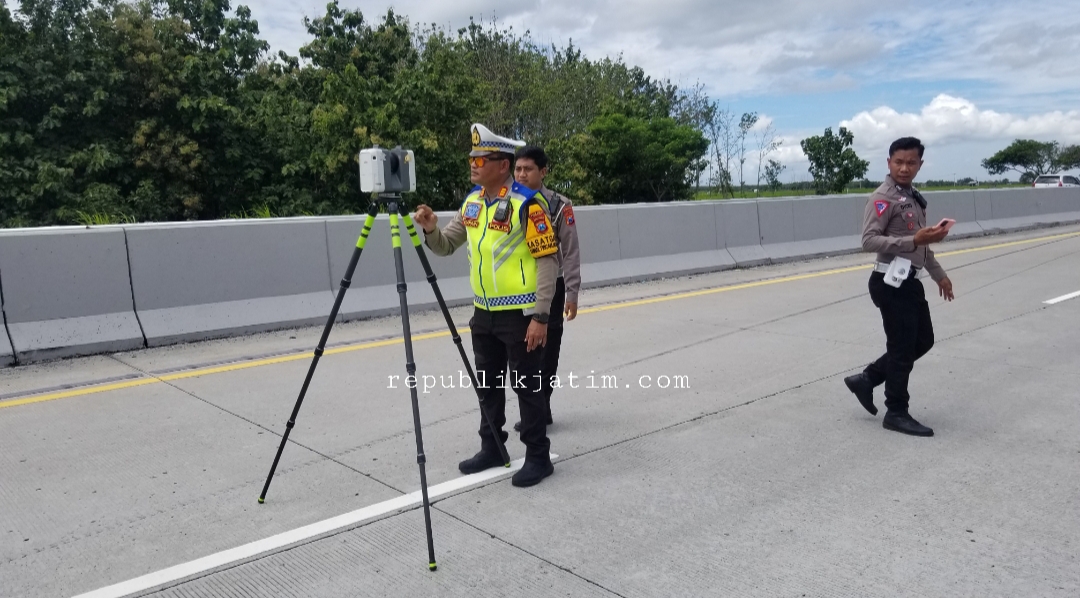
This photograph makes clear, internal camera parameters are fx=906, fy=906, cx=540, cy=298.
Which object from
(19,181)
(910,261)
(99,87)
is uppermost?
(99,87)

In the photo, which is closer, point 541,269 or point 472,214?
point 541,269

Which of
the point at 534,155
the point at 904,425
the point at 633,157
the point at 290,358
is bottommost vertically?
the point at 904,425

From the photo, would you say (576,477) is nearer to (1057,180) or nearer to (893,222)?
(893,222)

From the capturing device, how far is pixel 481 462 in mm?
5090

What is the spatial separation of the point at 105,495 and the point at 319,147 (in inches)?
773

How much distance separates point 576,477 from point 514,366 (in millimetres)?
725

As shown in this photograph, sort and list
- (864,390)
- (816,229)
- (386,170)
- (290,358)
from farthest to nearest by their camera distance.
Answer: (816,229)
(290,358)
(864,390)
(386,170)

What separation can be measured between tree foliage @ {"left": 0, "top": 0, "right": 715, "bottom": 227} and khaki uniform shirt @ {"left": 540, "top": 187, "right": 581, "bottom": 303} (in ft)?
49.5

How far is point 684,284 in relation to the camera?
13141 millimetres

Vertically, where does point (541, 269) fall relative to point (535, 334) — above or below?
above

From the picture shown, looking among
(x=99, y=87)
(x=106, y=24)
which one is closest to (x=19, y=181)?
(x=99, y=87)

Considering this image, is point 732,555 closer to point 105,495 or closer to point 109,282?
point 105,495

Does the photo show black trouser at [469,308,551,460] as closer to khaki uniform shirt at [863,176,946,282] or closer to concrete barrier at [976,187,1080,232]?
khaki uniform shirt at [863,176,946,282]

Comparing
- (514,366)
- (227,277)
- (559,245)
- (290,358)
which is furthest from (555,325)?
(227,277)
